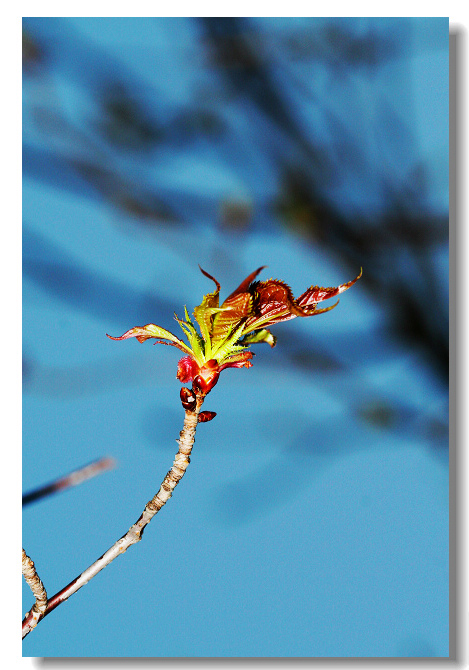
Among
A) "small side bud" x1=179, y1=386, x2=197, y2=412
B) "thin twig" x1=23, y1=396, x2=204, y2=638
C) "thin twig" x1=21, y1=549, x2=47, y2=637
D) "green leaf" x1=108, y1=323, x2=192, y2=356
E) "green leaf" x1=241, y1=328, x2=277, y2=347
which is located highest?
"green leaf" x1=108, y1=323, x2=192, y2=356

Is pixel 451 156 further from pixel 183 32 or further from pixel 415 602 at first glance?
pixel 415 602

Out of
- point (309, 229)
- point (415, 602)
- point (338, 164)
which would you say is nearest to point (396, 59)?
point (338, 164)

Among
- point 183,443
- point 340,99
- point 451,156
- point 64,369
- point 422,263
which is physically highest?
point 340,99

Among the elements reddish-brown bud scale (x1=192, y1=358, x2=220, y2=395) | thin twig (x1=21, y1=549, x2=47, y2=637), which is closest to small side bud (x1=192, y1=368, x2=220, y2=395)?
reddish-brown bud scale (x1=192, y1=358, x2=220, y2=395)

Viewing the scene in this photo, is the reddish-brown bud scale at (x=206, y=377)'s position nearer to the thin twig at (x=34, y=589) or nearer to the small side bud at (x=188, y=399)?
the small side bud at (x=188, y=399)

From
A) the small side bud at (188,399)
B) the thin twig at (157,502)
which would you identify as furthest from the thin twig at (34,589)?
the small side bud at (188,399)

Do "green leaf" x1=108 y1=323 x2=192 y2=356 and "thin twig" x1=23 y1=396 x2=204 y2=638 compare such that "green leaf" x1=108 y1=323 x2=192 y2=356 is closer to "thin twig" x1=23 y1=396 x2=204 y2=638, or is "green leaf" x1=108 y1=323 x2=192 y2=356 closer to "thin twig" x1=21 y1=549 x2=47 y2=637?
"thin twig" x1=23 y1=396 x2=204 y2=638
